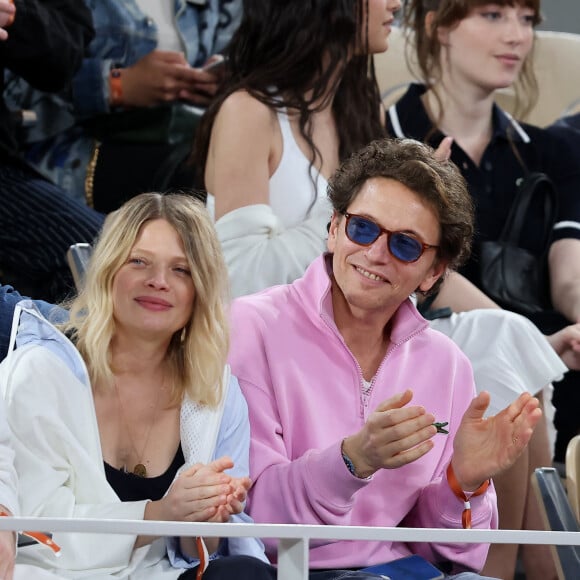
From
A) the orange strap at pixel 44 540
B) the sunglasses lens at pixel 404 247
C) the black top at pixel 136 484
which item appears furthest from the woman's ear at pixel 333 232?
the orange strap at pixel 44 540

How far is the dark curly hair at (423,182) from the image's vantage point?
2021 mm

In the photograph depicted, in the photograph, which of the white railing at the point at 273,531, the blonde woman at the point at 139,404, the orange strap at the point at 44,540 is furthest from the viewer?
the blonde woman at the point at 139,404

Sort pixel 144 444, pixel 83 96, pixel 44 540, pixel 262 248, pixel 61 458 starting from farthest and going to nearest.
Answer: pixel 83 96
pixel 262 248
pixel 144 444
pixel 61 458
pixel 44 540

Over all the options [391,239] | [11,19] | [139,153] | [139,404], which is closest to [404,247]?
[391,239]

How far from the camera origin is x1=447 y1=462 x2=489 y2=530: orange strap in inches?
74.4

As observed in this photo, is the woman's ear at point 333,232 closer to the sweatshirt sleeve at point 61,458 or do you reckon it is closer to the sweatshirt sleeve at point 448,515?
the sweatshirt sleeve at point 448,515

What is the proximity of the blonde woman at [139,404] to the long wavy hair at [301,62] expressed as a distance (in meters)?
0.76

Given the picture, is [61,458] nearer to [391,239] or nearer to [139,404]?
[139,404]

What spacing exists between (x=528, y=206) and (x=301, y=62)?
29.8 inches

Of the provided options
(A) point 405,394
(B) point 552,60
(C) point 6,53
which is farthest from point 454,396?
(B) point 552,60

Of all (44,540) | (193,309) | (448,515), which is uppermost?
(193,309)

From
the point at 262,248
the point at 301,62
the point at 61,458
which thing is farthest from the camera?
the point at 301,62

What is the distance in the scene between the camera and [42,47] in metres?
2.77

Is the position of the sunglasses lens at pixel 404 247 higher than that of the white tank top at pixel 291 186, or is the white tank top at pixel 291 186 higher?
the sunglasses lens at pixel 404 247
